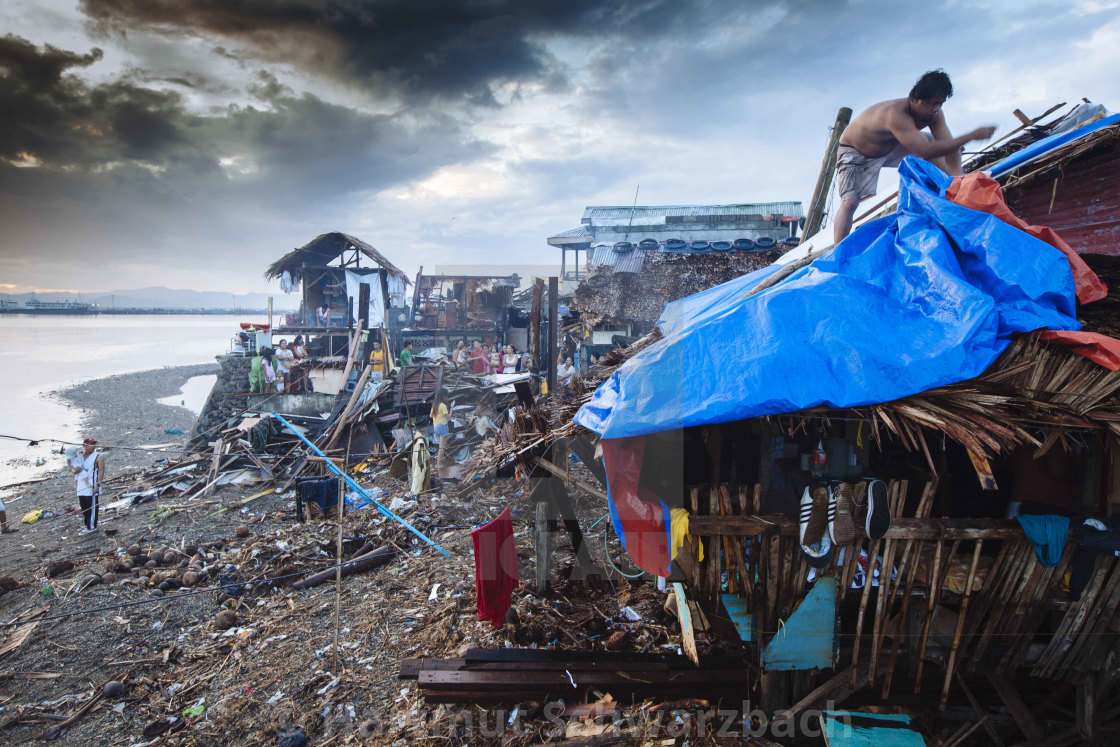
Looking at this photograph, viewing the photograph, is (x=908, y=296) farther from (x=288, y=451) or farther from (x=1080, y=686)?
(x=288, y=451)

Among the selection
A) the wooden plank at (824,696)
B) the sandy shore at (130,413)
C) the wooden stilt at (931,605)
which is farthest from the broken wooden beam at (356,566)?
the sandy shore at (130,413)

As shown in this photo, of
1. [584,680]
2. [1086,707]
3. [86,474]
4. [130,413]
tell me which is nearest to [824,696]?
[1086,707]

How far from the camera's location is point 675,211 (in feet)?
90.5

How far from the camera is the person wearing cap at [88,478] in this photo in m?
10.9

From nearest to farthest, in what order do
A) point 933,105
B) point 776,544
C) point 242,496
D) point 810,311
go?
point 810,311 < point 776,544 < point 933,105 < point 242,496

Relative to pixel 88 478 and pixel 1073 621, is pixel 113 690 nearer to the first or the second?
pixel 88 478

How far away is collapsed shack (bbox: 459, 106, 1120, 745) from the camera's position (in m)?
3.43

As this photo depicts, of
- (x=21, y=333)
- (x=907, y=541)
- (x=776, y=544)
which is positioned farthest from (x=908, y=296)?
(x=21, y=333)

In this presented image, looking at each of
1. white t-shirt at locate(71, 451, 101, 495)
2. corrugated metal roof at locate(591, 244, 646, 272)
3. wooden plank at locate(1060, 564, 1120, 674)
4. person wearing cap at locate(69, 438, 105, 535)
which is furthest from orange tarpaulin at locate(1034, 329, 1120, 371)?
white t-shirt at locate(71, 451, 101, 495)

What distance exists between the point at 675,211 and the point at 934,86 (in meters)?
24.1

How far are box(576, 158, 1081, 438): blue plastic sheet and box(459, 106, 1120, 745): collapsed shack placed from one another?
0.20ft

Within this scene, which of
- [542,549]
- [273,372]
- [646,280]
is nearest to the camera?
[542,549]

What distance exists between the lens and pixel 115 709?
240 inches

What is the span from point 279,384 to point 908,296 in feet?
70.3
